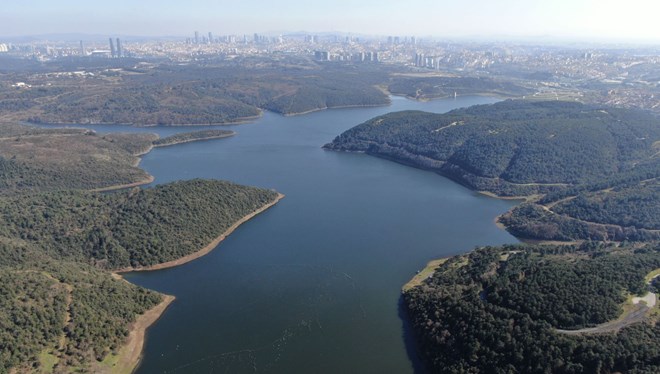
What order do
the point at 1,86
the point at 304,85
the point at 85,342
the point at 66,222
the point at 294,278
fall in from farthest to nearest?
the point at 304,85 < the point at 1,86 < the point at 66,222 < the point at 294,278 < the point at 85,342

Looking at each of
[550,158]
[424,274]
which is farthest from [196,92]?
[424,274]

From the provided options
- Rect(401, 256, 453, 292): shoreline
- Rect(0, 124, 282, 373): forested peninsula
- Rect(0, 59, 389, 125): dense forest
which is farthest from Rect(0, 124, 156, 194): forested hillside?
Rect(401, 256, 453, 292): shoreline

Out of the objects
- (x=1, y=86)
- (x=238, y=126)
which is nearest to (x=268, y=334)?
(x=238, y=126)

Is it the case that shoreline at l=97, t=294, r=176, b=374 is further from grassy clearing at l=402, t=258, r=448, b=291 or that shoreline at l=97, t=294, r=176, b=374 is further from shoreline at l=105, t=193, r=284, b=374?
grassy clearing at l=402, t=258, r=448, b=291

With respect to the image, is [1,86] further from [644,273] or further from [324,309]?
[644,273]

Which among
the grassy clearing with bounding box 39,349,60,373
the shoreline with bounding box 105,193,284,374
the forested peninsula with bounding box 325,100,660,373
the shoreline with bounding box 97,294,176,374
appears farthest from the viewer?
the shoreline with bounding box 105,193,284,374

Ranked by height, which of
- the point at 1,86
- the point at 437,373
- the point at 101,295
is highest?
the point at 1,86

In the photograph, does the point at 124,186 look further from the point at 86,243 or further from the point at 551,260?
the point at 551,260

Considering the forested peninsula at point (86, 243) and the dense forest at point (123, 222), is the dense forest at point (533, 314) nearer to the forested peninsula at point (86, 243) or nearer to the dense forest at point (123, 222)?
the forested peninsula at point (86, 243)
